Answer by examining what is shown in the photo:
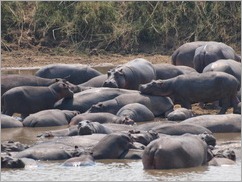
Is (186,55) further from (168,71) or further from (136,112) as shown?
(136,112)

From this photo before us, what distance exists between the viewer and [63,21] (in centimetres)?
2255

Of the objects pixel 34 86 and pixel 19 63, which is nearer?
pixel 34 86

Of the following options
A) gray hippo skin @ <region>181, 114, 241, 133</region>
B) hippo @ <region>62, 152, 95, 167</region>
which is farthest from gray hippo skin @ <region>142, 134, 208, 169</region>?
gray hippo skin @ <region>181, 114, 241, 133</region>

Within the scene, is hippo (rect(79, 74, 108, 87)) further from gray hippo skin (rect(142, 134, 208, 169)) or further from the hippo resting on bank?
gray hippo skin (rect(142, 134, 208, 169))

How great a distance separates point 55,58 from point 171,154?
11056 millimetres

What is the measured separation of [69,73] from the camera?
17.1 meters

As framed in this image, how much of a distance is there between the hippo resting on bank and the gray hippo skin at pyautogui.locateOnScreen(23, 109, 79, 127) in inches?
59.9

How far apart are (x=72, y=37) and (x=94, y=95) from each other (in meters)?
7.32

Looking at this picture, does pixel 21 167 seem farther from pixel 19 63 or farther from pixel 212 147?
pixel 19 63

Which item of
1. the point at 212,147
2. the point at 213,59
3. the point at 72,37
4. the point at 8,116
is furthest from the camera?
the point at 72,37

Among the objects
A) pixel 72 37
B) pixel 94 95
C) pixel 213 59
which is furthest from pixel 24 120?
pixel 72 37

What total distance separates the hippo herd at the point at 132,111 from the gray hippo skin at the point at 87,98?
15 mm

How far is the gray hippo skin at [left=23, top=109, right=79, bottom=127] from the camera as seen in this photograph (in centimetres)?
1398

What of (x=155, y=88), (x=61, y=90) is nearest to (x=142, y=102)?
(x=155, y=88)
